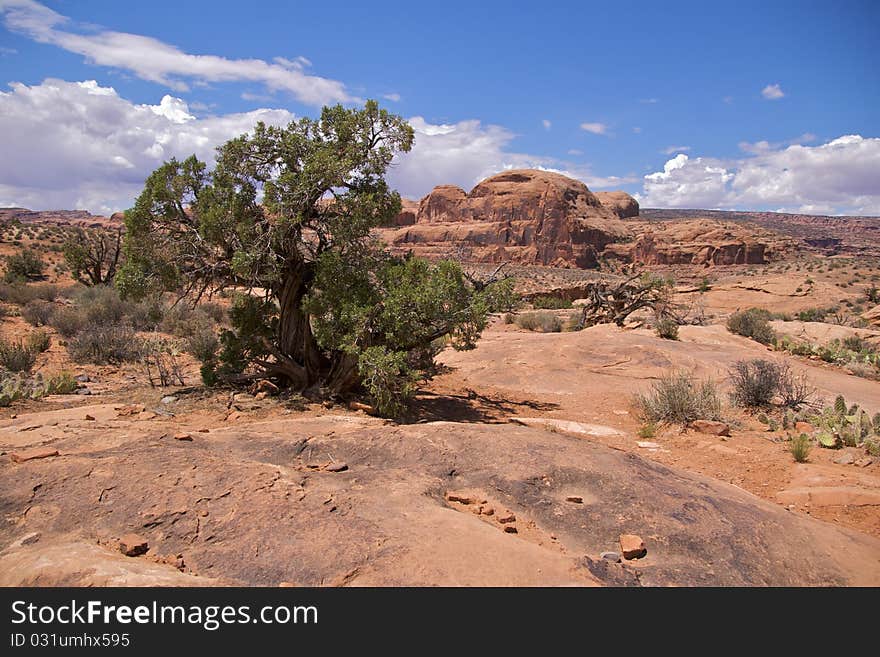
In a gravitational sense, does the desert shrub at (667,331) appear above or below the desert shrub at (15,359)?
below

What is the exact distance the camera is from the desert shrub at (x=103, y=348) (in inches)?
433

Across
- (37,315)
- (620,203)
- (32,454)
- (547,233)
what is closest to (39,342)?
(37,315)

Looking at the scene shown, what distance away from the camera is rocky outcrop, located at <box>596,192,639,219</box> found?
10012 centimetres

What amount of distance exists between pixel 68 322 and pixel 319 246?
918 cm

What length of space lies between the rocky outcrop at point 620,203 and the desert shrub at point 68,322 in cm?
9471

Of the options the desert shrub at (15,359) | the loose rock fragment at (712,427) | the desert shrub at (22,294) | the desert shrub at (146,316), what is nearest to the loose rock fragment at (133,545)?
the loose rock fragment at (712,427)

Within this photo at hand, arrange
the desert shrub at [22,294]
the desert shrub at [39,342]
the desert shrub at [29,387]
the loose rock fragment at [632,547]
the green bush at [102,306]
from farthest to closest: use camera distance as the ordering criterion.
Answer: the desert shrub at [22,294] → the green bush at [102,306] → the desert shrub at [39,342] → the desert shrub at [29,387] → the loose rock fragment at [632,547]

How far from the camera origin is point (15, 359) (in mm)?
9750

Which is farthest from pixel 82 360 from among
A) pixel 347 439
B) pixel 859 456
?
pixel 859 456

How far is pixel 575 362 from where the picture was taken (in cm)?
1231

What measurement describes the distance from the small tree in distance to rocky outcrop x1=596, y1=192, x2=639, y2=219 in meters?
96.3

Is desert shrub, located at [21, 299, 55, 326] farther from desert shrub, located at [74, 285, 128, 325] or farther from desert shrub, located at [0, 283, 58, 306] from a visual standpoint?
desert shrub, located at [0, 283, 58, 306]

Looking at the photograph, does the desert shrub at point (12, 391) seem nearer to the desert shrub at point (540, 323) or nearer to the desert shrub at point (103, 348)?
the desert shrub at point (103, 348)
